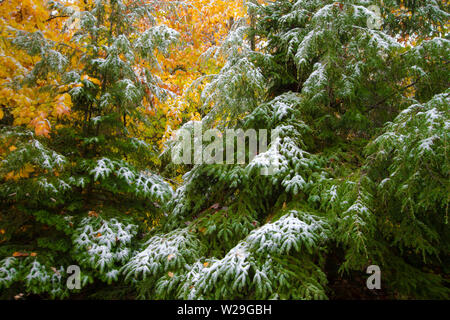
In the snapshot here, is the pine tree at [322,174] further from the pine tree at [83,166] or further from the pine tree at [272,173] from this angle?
the pine tree at [83,166]

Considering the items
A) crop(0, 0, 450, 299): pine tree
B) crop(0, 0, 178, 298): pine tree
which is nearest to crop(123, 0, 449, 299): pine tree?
crop(0, 0, 450, 299): pine tree

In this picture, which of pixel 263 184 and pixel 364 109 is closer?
pixel 263 184

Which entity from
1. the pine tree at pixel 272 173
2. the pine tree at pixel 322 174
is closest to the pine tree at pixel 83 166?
the pine tree at pixel 272 173

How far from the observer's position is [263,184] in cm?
353

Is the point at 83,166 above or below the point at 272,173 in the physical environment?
above

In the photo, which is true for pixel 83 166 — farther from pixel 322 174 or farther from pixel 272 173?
pixel 322 174

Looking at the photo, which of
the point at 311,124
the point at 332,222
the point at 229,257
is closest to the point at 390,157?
the point at 332,222

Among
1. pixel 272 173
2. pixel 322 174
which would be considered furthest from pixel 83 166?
pixel 322 174

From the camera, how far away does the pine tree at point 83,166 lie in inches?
146

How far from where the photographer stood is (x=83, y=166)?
414cm

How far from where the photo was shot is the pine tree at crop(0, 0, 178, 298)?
3699 millimetres

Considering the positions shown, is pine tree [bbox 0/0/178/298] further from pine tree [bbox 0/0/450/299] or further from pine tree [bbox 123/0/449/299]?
pine tree [bbox 123/0/449/299]
